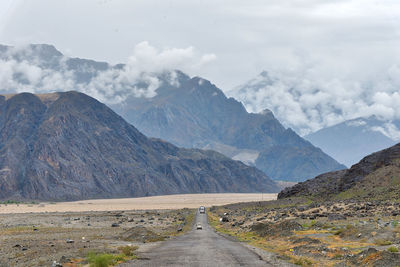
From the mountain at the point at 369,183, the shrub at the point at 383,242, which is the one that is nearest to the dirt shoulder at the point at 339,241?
the shrub at the point at 383,242

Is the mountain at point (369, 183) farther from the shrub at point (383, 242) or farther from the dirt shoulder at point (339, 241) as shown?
the shrub at point (383, 242)

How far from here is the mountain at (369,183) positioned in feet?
301

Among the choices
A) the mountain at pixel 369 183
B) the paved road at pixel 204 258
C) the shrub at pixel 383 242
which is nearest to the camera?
the paved road at pixel 204 258

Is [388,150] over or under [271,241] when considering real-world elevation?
over

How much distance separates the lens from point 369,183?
103 m

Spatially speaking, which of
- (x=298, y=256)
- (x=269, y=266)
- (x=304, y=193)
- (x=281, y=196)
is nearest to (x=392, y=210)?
(x=298, y=256)

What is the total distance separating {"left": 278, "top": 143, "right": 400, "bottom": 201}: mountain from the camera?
9177 centimetres

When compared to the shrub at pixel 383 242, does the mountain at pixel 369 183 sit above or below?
above

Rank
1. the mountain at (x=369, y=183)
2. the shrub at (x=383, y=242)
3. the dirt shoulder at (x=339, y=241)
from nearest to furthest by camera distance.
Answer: the dirt shoulder at (x=339, y=241) → the shrub at (x=383, y=242) → the mountain at (x=369, y=183)

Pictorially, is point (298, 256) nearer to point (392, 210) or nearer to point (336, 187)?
point (392, 210)

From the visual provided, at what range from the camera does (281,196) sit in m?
158

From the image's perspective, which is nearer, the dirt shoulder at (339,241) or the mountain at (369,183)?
the dirt shoulder at (339,241)

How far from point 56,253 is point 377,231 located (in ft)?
87.1

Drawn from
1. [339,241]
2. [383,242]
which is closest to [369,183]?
[339,241]
